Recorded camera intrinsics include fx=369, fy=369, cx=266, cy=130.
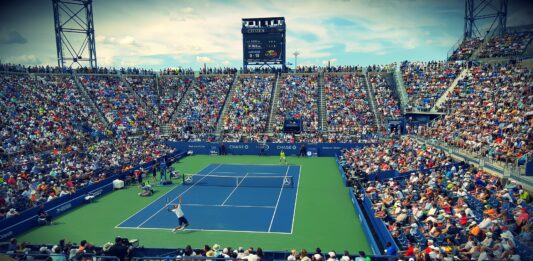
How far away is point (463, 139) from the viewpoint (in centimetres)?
2453

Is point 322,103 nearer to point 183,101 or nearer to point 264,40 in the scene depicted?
point 264,40

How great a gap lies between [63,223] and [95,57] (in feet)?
114

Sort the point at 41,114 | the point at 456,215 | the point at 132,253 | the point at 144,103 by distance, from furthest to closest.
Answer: the point at 144,103 → the point at 41,114 → the point at 456,215 → the point at 132,253

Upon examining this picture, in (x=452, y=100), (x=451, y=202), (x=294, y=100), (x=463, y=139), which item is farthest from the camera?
(x=294, y=100)

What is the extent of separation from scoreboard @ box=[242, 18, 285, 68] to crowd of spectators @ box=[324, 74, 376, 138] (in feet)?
25.2

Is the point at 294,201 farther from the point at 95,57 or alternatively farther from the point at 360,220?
the point at 95,57

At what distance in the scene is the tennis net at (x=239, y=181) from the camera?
25.5 meters

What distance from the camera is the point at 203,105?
46969 mm

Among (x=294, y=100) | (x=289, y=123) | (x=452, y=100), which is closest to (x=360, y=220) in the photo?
(x=452, y=100)

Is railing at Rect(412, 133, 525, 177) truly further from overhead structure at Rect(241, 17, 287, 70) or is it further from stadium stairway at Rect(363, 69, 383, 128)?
overhead structure at Rect(241, 17, 287, 70)

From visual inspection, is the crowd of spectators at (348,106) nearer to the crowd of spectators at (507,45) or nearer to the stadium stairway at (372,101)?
the stadium stairway at (372,101)

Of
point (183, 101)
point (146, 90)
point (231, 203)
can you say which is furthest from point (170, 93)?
point (231, 203)

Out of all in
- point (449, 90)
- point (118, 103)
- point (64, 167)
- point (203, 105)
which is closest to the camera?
point (64, 167)

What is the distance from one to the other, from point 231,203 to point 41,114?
23.8m
